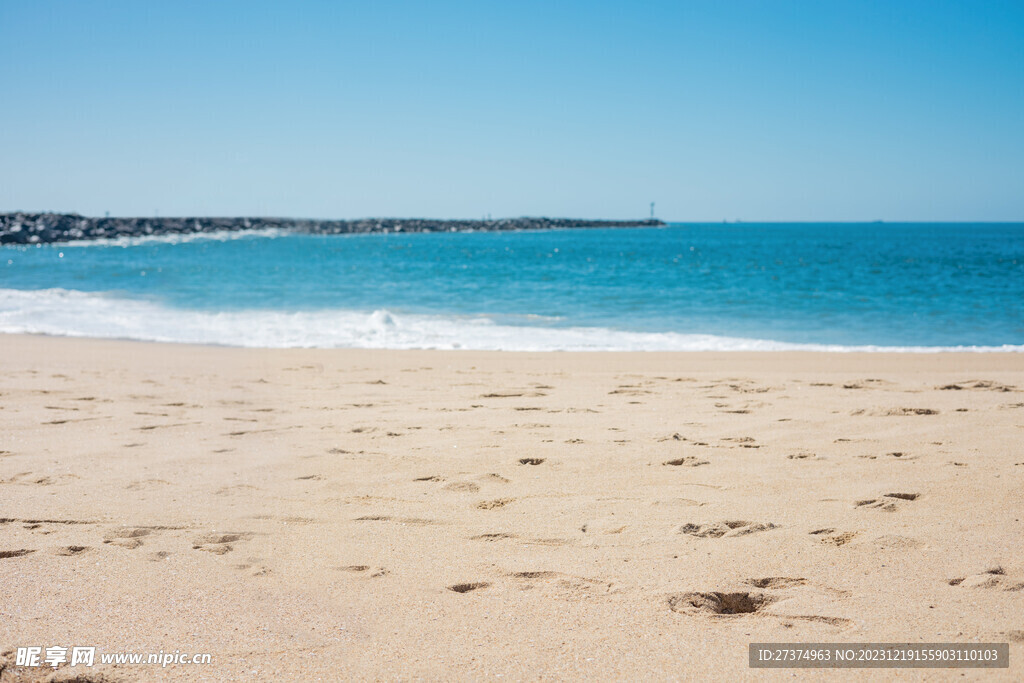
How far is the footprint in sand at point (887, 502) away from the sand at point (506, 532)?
0.05 ft

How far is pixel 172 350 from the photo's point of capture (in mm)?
10758

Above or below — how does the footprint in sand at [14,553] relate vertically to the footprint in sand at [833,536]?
below

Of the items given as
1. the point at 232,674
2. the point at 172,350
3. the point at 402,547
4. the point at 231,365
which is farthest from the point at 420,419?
the point at 172,350

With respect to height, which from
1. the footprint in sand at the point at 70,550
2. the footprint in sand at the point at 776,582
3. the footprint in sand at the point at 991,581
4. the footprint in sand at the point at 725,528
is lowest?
the footprint in sand at the point at 70,550

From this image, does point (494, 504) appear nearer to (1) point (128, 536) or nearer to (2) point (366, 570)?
Result: (2) point (366, 570)

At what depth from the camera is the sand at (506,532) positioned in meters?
2.39

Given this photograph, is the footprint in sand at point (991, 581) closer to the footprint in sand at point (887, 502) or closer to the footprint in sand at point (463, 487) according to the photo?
the footprint in sand at point (887, 502)

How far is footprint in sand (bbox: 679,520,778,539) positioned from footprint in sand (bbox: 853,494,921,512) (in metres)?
0.59

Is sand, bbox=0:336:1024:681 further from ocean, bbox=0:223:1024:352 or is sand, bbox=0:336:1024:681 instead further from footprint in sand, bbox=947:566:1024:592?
ocean, bbox=0:223:1024:352

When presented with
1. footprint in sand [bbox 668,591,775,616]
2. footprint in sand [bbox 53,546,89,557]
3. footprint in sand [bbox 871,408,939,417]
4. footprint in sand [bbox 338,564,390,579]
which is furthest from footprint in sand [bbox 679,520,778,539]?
footprint in sand [bbox 871,408,939,417]

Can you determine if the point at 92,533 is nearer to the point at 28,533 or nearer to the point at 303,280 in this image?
the point at 28,533

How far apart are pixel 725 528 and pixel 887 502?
3.04ft

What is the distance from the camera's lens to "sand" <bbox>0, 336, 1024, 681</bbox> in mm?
2389

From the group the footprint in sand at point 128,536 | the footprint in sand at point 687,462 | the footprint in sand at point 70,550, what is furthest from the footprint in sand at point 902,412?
the footprint in sand at point 70,550
